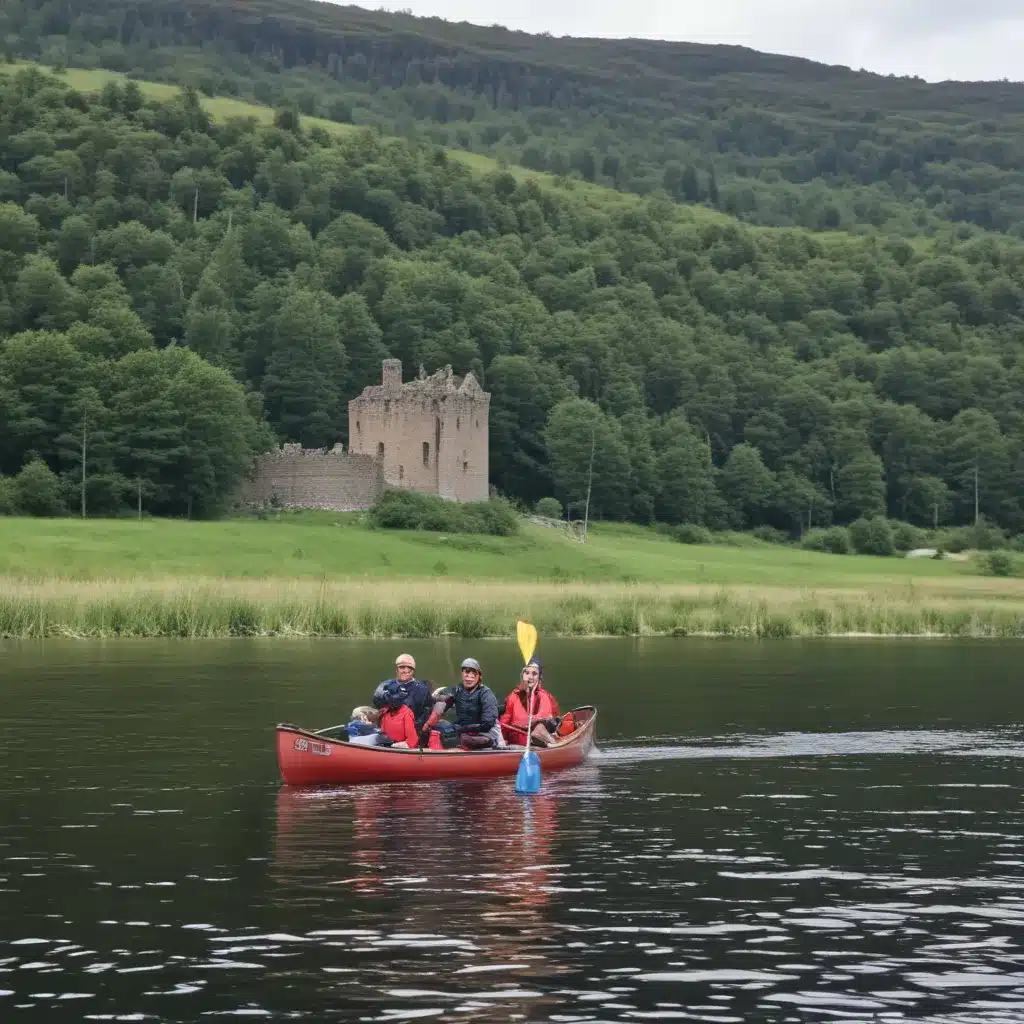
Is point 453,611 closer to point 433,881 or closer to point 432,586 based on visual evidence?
point 432,586

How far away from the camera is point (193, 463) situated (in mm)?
106938

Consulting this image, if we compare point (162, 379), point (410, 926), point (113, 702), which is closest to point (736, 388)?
point (162, 379)

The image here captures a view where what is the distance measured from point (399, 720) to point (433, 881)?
8.39 metres

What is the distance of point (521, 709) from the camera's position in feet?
98.3

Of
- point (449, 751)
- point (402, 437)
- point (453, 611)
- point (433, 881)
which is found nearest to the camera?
point (433, 881)

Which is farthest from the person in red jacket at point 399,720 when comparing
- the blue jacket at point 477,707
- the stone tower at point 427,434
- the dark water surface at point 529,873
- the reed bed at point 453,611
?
the stone tower at point 427,434

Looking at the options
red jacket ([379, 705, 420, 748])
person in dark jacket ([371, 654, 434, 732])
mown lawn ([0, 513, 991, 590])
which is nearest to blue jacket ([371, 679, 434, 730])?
person in dark jacket ([371, 654, 434, 732])

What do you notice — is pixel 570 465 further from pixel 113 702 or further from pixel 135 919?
pixel 135 919

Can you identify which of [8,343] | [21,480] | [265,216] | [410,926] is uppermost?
[265,216]

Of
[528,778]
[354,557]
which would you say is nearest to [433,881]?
[528,778]

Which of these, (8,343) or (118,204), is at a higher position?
(118,204)

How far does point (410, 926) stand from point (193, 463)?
9110 centimetres

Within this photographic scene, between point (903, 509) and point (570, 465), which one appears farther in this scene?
point (903, 509)

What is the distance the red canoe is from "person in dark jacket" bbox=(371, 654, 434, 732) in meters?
0.93
